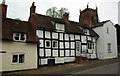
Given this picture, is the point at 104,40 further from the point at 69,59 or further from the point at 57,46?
the point at 57,46

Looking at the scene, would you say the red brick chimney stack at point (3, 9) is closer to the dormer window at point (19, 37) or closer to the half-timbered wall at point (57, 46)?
the dormer window at point (19, 37)

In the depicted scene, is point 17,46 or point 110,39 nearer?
point 17,46

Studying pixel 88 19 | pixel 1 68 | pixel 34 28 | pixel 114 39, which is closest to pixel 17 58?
pixel 1 68

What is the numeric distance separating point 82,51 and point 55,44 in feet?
18.2

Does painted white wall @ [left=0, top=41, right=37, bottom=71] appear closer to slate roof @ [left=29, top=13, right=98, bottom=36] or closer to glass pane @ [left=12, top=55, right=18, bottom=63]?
glass pane @ [left=12, top=55, right=18, bottom=63]

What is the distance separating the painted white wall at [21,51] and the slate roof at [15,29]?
2.38 ft

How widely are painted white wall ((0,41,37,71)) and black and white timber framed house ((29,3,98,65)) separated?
1152mm

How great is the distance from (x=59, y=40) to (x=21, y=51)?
6.74 m

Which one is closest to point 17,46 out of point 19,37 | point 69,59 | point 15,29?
point 19,37

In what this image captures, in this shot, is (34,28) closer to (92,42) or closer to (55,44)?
(55,44)

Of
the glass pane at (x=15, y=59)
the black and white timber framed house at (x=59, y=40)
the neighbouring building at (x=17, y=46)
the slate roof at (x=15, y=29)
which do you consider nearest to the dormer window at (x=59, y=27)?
the black and white timber framed house at (x=59, y=40)

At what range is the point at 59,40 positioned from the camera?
26141mm

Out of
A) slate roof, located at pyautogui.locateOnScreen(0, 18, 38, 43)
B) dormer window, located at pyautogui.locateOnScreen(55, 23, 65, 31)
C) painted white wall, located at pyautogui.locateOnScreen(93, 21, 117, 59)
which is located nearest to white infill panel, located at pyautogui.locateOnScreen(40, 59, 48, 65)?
Answer: slate roof, located at pyautogui.locateOnScreen(0, 18, 38, 43)

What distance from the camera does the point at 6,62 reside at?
64.4ft
